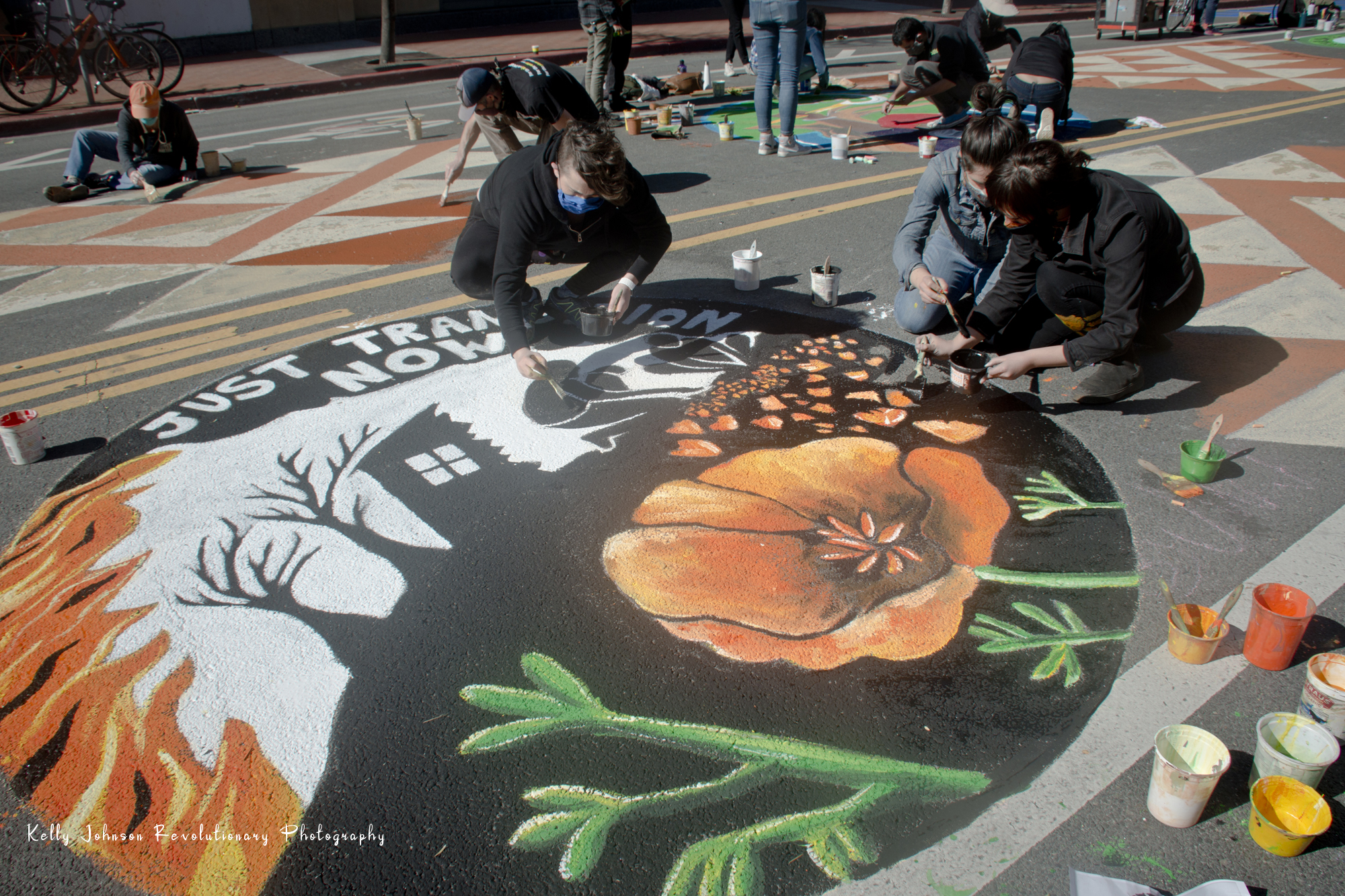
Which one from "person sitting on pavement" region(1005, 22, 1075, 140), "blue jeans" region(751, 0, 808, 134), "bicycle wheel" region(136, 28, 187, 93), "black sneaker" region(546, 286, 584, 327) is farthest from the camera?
"bicycle wheel" region(136, 28, 187, 93)

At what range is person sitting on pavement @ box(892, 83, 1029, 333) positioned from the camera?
3.49 m

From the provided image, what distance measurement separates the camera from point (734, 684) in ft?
6.98

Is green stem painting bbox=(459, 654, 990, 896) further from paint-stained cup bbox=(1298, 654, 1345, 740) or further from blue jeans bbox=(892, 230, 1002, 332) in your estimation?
blue jeans bbox=(892, 230, 1002, 332)

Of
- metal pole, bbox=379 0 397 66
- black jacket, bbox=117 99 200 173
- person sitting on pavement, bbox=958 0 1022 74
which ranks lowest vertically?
black jacket, bbox=117 99 200 173

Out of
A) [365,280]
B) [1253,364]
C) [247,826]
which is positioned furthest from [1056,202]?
[365,280]

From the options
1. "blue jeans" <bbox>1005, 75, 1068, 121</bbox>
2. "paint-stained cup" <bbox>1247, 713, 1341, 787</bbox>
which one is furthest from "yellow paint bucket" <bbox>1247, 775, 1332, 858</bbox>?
"blue jeans" <bbox>1005, 75, 1068, 121</bbox>

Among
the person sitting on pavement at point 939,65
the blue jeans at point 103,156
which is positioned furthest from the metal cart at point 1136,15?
the blue jeans at point 103,156

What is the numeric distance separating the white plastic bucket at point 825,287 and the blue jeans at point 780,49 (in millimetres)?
2933

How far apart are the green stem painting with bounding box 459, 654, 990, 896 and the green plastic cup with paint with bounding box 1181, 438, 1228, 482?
1.58 m

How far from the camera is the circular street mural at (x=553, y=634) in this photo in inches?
70.7

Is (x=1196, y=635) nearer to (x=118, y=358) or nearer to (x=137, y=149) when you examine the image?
(x=118, y=358)

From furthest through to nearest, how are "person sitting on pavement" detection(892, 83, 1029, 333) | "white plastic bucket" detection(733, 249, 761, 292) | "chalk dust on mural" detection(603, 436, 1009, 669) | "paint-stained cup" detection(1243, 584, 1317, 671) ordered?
"white plastic bucket" detection(733, 249, 761, 292) < "person sitting on pavement" detection(892, 83, 1029, 333) < "chalk dust on mural" detection(603, 436, 1009, 669) < "paint-stained cup" detection(1243, 584, 1317, 671)

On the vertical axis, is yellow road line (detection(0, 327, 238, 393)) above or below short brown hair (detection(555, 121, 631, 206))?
below

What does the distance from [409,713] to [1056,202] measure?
2570 millimetres
